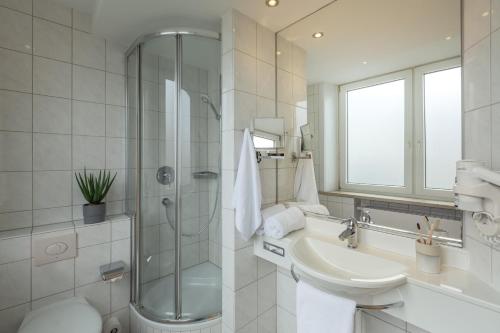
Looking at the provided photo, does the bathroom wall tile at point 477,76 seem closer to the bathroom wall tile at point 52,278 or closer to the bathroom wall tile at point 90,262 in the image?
the bathroom wall tile at point 90,262

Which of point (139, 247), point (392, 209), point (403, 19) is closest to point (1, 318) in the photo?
point (139, 247)

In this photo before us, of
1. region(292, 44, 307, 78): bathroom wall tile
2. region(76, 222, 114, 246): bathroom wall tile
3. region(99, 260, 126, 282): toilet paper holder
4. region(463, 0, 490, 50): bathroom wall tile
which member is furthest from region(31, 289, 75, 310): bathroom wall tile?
region(463, 0, 490, 50): bathroom wall tile

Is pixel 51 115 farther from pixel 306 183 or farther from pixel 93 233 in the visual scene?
pixel 306 183

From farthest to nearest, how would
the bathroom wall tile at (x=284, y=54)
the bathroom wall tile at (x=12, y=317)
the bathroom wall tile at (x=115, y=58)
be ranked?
the bathroom wall tile at (x=115, y=58) < the bathroom wall tile at (x=284, y=54) < the bathroom wall tile at (x=12, y=317)

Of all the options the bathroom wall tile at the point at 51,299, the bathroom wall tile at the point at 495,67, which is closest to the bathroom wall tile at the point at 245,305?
the bathroom wall tile at the point at 51,299

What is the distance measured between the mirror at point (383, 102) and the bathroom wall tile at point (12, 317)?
1.95 m

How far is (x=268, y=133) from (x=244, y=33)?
655 mm

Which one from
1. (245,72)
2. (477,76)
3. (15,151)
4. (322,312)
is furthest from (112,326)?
(477,76)

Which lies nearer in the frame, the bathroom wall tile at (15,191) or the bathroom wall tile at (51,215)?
the bathroom wall tile at (15,191)

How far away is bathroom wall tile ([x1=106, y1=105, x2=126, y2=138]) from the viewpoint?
183cm

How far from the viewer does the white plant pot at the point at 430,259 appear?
0.91m

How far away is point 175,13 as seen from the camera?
145 centimetres

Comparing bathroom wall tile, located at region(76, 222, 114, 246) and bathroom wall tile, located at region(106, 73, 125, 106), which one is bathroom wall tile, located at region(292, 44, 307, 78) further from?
bathroom wall tile, located at region(76, 222, 114, 246)

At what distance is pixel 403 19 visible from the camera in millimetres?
1190
